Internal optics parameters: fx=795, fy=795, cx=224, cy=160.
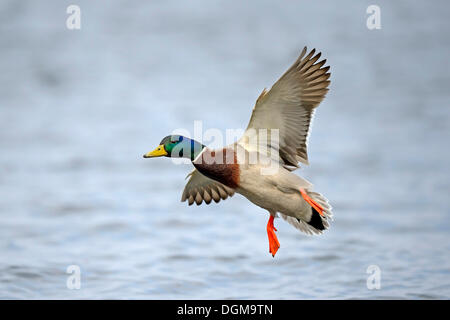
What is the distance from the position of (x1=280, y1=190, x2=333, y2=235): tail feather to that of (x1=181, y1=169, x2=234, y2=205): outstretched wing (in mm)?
691

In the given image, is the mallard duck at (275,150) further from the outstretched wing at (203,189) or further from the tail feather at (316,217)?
the outstretched wing at (203,189)

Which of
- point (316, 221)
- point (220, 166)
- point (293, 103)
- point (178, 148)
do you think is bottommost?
point (316, 221)

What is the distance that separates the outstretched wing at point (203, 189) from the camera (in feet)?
23.5

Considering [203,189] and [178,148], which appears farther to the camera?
[203,189]

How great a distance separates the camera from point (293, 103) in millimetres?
6074

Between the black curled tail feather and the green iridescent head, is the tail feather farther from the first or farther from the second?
the green iridescent head

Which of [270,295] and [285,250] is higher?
[285,250]

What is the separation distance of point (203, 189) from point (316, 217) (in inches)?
47.9

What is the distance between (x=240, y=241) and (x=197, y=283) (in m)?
1.31

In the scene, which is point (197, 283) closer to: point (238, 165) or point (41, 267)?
point (41, 267)

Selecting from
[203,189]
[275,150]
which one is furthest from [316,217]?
[203,189]

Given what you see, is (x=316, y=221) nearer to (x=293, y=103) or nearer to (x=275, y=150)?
(x=275, y=150)

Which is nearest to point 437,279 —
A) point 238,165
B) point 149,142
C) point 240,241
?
point 240,241

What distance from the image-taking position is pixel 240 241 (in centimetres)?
946
